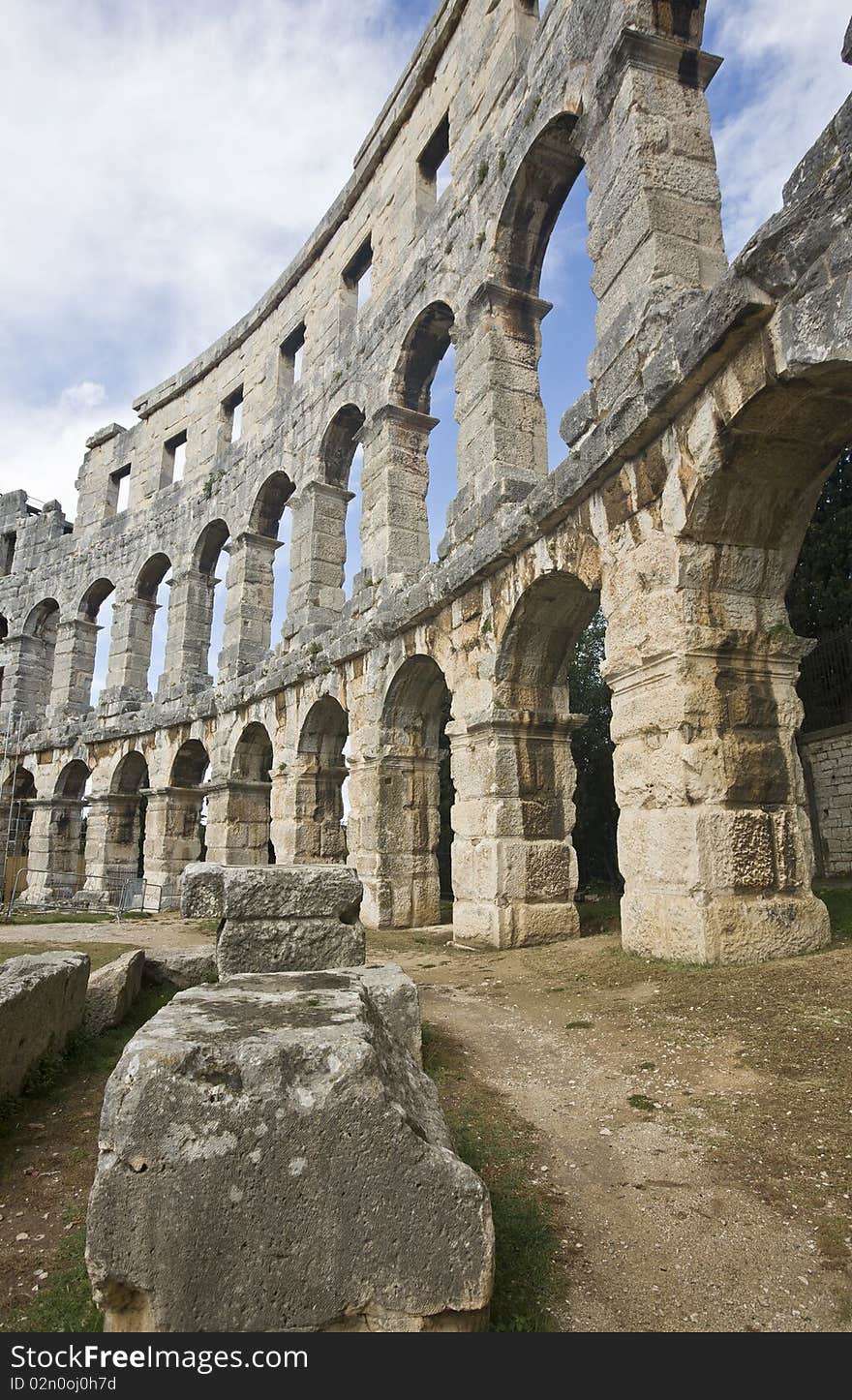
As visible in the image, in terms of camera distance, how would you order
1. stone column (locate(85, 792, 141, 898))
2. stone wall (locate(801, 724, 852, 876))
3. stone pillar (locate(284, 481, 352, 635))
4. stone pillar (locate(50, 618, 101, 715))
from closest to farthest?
stone wall (locate(801, 724, 852, 876)) → stone pillar (locate(284, 481, 352, 635)) → stone column (locate(85, 792, 141, 898)) → stone pillar (locate(50, 618, 101, 715))

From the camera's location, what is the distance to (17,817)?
71.2 feet

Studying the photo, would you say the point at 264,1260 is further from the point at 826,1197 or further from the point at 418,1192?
the point at 826,1197

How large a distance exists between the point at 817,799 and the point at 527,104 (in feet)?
34.9

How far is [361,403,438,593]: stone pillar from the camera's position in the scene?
37.7 ft

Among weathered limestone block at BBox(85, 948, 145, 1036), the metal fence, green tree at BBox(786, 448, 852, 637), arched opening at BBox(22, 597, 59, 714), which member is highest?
arched opening at BBox(22, 597, 59, 714)

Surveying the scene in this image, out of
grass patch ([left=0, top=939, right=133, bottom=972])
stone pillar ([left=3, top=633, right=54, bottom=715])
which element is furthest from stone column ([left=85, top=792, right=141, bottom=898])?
grass patch ([left=0, top=939, right=133, bottom=972])

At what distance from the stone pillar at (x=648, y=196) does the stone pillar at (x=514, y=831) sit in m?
3.35

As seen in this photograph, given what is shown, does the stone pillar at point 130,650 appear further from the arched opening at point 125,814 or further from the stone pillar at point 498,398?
the stone pillar at point 498,398

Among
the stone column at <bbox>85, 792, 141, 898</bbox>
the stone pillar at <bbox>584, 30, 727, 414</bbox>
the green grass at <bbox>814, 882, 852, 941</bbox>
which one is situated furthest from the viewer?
the stone column at <bbox>85, 792, 141, 898</bbox>

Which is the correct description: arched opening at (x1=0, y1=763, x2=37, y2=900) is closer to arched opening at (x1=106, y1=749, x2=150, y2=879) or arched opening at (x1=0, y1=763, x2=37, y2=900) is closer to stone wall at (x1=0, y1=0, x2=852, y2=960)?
stone wall at (x1=0, y1=0, x2=852, y2=960)

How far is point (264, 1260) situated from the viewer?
5.82ft

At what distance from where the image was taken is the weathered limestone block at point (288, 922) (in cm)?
456

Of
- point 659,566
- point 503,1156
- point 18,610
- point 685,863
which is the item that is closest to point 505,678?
point 659,566

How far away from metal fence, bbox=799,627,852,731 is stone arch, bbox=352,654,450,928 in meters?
6.96
